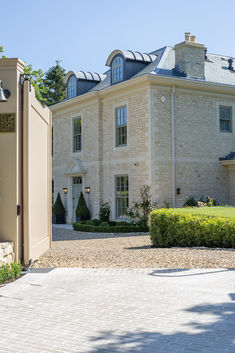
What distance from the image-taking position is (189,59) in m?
19.9

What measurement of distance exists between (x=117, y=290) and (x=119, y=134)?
14.6 m

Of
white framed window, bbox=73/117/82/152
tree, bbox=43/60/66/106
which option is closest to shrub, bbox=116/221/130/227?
white framed window, bbox=73/117/82/152

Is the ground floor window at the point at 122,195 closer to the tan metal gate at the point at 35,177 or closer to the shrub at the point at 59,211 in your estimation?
the shrub at the point at 59,211

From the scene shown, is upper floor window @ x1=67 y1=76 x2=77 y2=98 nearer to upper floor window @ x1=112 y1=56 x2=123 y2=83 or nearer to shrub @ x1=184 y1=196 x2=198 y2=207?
upper floor window @ x1=112 y1=56 x2=123 y2=83

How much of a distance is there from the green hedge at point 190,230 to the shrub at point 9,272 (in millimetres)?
5119

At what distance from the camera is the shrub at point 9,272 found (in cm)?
715

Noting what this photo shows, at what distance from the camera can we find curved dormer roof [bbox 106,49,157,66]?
20672 millimetres

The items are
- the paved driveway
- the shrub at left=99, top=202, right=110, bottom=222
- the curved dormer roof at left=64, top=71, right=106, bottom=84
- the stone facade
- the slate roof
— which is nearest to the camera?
the paved driveway

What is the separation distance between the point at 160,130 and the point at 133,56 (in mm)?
4229

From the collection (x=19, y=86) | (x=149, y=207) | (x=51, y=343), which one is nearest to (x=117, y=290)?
(x=51, y=343)

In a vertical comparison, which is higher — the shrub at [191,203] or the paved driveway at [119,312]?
the shrub at [191,203]

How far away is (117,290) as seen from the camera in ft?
21.1

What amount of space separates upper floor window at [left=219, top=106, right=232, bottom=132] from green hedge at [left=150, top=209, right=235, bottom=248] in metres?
9.76

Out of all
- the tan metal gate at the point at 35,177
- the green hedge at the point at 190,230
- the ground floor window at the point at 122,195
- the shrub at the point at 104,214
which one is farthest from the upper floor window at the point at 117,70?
the green hedge at the point at 190,230
